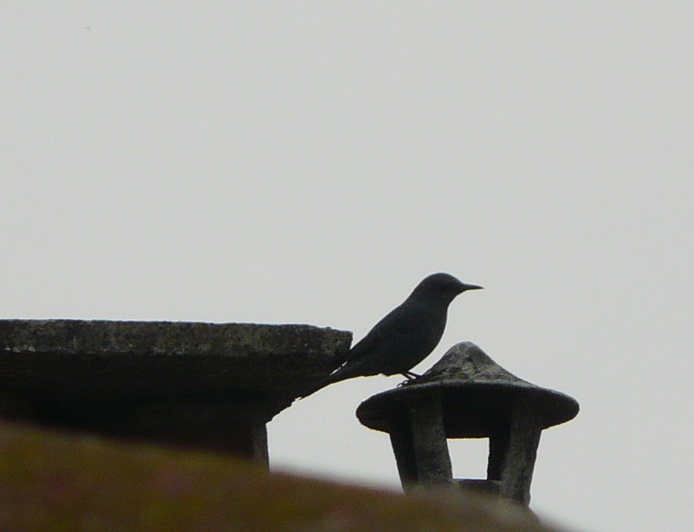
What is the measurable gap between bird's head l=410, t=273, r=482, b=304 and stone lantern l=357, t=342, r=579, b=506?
156 cm

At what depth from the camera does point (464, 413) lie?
20.1 ft

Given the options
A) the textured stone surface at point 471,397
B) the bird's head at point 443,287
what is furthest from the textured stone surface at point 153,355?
the bird's head at point 443,287

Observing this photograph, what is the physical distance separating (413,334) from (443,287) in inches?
13.9

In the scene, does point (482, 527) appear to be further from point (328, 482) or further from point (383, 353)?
point (383, 353)

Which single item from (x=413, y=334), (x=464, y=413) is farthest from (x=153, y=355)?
(x=413, y=334)

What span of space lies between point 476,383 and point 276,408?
3.36ft

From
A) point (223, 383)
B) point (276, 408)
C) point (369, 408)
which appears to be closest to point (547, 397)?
point (369, 408)

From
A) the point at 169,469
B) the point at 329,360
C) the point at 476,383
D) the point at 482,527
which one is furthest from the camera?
the point at 476,383

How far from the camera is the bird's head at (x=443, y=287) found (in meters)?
7.64

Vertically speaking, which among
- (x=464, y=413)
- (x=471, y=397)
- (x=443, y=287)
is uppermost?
(x=443, y=287)

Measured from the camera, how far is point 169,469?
2.42 meters

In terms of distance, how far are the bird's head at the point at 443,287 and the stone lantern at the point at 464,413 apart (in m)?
1.56

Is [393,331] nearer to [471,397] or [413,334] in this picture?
[413,334]

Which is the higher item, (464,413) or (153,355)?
(153,355)
